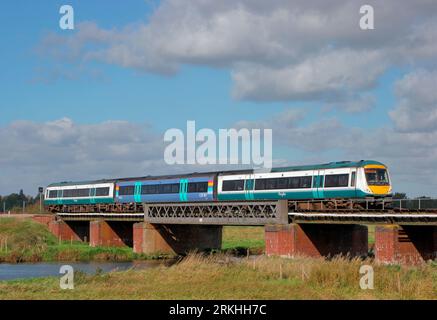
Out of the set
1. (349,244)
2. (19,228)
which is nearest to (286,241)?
(349,244)

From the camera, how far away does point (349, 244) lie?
47.0 meters

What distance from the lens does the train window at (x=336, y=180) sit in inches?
1647

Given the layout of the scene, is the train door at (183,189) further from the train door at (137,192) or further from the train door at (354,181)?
the train door at (354,181)

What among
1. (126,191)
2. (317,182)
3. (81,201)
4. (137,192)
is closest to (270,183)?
(317,182)

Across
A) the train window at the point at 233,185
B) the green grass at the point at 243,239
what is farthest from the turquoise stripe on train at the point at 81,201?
the train window at the point at 233,185

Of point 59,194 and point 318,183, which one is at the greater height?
point 318,183

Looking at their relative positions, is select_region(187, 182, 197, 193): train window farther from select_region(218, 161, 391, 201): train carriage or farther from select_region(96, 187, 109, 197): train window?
select_region(96, 187, 109, 197): train window

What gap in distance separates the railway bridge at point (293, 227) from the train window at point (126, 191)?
85.2 inches

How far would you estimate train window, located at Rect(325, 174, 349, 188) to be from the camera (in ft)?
137

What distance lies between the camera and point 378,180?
41.5 metres

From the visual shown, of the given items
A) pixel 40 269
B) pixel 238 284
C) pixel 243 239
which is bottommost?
pixel 40 269

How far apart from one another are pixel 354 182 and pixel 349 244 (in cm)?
742

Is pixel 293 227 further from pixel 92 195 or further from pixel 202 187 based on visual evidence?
pixel 92 195

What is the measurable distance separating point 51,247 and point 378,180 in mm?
34180
